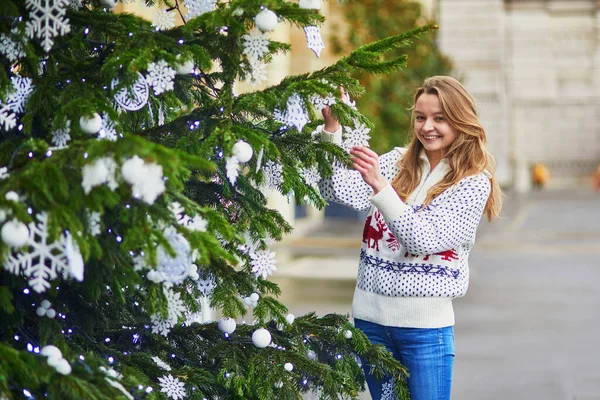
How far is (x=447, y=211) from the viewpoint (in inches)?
141

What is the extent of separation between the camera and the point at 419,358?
367 cm

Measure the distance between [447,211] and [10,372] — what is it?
5.60 ft

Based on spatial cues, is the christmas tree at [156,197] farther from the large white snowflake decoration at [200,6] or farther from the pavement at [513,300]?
the pavement at [513,300]

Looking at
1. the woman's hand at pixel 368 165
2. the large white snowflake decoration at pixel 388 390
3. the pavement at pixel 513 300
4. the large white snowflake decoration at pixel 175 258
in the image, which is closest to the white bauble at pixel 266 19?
the large white snowflake decoration at pixel 175 258

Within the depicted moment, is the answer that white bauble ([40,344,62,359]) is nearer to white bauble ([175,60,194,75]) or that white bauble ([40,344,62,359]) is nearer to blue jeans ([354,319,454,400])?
white bauble ([175,60,194,75])

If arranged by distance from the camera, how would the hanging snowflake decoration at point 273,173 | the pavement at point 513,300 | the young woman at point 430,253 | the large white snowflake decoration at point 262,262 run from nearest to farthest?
1. the hanging snowflake decoration at point 273,173
2. the large white snowflake decoration at point 262,262
3. the young woman at point 430,253
4. the pavement at point 513,300

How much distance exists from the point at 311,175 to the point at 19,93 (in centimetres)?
99

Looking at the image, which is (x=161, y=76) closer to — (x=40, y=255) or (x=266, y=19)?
(x=266, y=19)

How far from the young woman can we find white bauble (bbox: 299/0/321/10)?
87cm

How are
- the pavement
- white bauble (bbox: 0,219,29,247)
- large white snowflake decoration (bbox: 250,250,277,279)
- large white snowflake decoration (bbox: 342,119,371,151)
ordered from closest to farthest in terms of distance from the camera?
white bauble (bbox: 0,219,29,247), large white snowflake decoration (bbox: 250,250,277,279), large white snowflake decoration (bbox: 342,119,371,151), the pavement

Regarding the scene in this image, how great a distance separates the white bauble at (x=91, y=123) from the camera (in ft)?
8.75


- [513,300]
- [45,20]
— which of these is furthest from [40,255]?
[513,300]

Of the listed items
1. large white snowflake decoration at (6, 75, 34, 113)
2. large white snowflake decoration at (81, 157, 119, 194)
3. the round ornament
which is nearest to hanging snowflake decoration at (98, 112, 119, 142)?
large white snowflake decoration at (6, 75, 34, 113)

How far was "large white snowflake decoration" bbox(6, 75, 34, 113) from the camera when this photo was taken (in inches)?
112
